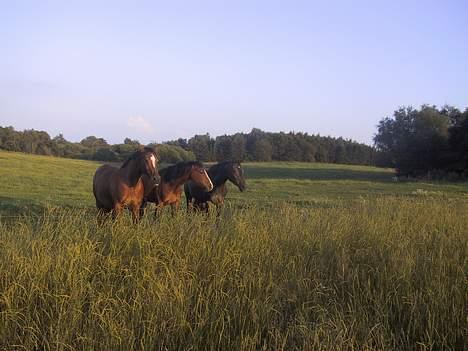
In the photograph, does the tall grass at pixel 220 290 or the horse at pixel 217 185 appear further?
the horse at pixel 217 185

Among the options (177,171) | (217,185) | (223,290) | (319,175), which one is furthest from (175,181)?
(319,175)

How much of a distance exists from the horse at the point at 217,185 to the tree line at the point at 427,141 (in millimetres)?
38352

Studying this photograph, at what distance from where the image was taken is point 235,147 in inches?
3278

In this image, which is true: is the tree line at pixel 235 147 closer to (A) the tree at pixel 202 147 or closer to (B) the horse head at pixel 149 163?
(A) the tree at pixel 202 147

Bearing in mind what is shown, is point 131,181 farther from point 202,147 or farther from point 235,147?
point 235,147

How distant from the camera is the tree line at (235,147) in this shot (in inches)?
2908

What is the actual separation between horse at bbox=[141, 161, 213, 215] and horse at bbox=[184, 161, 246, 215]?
1.01 m

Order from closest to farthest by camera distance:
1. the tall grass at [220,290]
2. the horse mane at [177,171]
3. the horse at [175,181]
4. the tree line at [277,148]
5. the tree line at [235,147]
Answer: the tall grass at [220,290] → the horse at [175,181] → the horse mane at [177,171] → the tree line at [235,147] → the tree line at [277,148]

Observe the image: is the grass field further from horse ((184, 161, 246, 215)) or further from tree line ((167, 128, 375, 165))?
tree line ((167, 128, 375, 165))

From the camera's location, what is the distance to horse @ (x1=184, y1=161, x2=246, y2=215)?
12688mm

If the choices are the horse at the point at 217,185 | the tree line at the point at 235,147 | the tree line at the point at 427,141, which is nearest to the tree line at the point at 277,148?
the tree line at the point at 235,147

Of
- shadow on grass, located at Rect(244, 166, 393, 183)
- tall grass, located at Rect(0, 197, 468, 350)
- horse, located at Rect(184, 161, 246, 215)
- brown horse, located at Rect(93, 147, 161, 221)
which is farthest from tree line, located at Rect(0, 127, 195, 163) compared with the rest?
tall grass, located at Rect(0, 197, 468, 350)

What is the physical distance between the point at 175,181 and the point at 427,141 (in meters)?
44.1

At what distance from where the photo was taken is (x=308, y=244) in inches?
237
